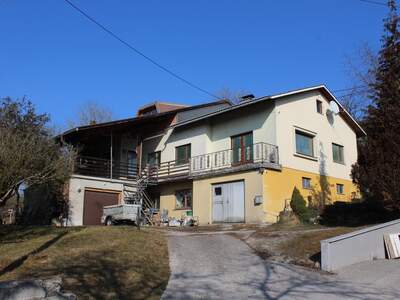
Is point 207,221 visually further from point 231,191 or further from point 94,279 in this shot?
point 94,279

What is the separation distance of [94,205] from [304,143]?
12.7 meters

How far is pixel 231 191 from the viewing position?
2469 cm

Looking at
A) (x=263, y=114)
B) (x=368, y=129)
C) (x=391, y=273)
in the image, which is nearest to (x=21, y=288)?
(x=391, y=273)

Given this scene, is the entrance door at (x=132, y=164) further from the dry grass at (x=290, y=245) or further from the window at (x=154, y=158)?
the dry grass at (x=290, y=245)

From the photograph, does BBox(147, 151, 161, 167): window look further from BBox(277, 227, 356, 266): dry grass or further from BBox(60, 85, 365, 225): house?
BBox(277, 227, 356, 266): dry grass

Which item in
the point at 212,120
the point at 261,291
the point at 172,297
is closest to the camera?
the point at 172,297

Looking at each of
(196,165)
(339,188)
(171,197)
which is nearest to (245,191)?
(196,165)

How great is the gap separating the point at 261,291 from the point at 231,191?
14947 millimetres

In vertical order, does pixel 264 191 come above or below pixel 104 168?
below

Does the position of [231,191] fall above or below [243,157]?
below

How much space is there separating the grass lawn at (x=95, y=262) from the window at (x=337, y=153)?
1671 centimetres

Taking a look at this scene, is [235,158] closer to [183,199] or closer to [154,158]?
[183,199]

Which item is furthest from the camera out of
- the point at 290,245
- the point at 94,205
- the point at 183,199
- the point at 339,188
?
the point at 339,188

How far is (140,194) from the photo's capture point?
1144 inches
